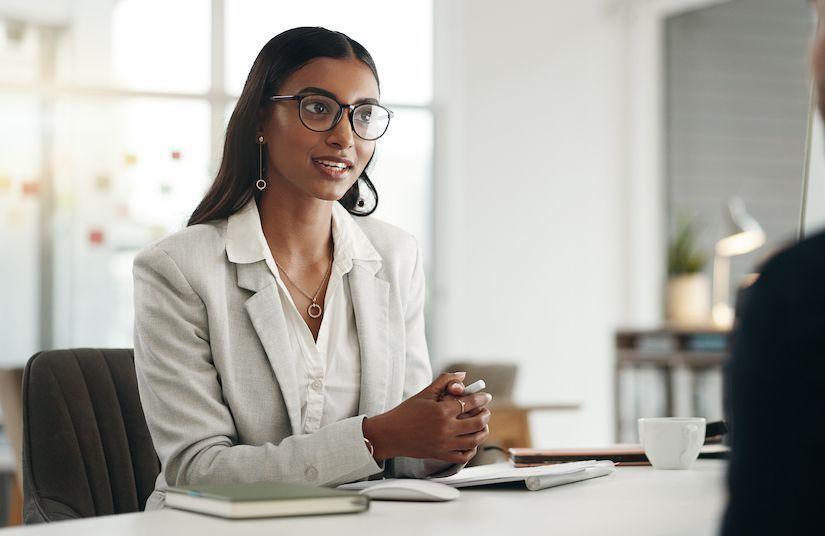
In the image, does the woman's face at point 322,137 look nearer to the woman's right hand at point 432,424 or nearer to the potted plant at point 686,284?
the woman's right hand at point 432,424

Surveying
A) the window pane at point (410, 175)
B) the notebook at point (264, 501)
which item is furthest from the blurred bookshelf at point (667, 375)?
the notebook at point (264, 501)

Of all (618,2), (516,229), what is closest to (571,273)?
(516,229)

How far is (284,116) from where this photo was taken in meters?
1.86

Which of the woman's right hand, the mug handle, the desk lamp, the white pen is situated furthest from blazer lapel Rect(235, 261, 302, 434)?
the desk lamp

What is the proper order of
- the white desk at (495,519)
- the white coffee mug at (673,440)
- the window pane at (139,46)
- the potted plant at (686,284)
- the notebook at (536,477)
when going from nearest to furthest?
the white desk at (495,519) < the notebook at (536,477) < the white coffee mug at (673,440) < the potted plant at (686,284) < the window pane at (139,46)

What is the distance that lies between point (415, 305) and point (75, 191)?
436cm

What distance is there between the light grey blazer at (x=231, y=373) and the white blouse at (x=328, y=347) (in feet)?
0.07

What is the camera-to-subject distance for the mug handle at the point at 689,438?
5.36 feet

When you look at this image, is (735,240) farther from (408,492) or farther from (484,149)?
(408,492)

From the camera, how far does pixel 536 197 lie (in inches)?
250

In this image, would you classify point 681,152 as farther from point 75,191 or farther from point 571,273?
point 75,191

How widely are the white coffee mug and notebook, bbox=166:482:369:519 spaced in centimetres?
61

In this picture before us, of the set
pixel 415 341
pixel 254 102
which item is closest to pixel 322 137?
pixel 254 102

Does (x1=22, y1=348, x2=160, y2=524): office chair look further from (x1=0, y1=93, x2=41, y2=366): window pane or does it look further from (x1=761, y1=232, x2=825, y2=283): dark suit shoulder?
(x1=0, y1=93, x2=41, y2=366): window pane
